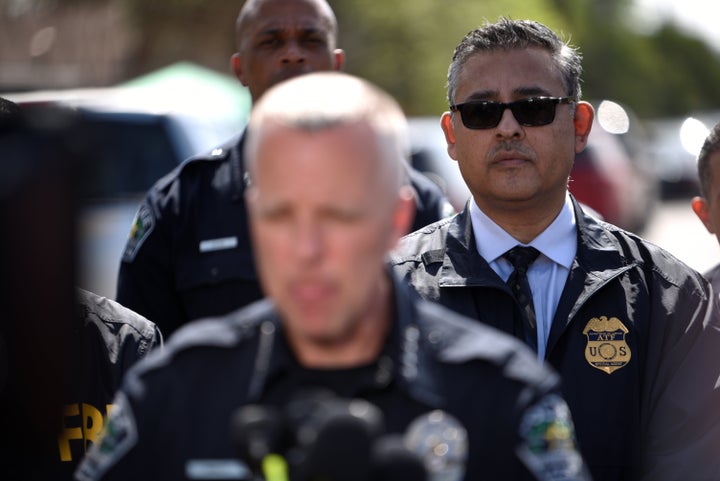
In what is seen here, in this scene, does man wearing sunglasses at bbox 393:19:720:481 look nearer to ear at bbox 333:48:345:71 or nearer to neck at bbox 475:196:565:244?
neck at bbox 475:196:565:244

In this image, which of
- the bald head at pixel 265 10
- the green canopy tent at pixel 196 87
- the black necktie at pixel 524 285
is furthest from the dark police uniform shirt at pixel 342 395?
the green canopy tent at pixel 196 87

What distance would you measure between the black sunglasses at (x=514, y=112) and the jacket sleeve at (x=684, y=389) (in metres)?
0.68

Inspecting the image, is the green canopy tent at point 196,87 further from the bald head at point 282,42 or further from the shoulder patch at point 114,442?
the shoulder patch at point 114,442

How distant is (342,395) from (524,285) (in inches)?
66.2

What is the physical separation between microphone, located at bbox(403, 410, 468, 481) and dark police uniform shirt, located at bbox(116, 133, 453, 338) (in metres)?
2.52

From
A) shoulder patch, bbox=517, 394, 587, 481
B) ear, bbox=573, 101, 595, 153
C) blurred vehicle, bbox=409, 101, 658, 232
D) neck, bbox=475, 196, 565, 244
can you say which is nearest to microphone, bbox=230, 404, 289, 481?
shoulder patch, bbox=517, 394, 587, 481

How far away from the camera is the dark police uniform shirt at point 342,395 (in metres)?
2.13

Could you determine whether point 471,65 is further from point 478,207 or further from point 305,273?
point 305,273

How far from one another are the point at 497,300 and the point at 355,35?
78.0 ft

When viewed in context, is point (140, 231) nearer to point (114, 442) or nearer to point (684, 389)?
point (684, 389)

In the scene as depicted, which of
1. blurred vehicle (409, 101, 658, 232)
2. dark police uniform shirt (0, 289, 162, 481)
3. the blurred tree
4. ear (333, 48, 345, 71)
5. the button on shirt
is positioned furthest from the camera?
the blurred tree

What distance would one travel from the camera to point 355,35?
88.5 feet

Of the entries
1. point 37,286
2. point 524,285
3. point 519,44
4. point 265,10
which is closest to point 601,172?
point 265,10

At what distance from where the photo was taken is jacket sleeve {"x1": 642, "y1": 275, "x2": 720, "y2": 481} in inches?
130
